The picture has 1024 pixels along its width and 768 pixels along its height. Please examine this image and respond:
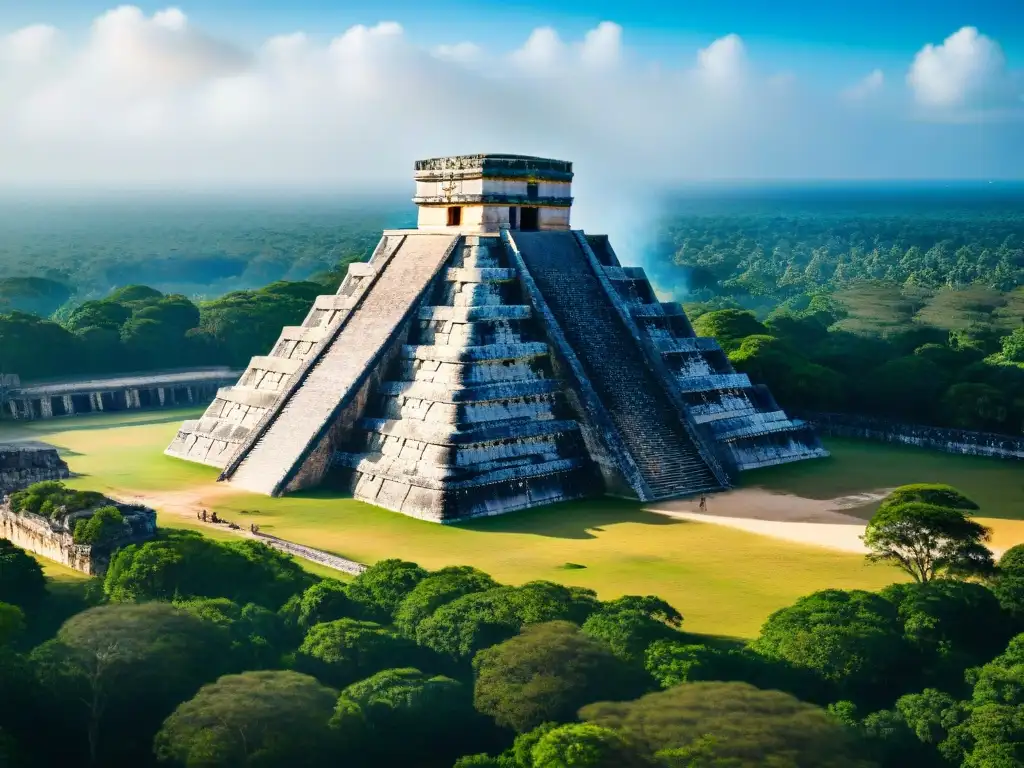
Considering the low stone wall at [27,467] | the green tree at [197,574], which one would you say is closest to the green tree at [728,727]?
the green tree at [197,574]

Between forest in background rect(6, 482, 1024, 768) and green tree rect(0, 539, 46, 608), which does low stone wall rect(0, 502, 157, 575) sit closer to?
forest in background rect(6, 482, 1024, 768)

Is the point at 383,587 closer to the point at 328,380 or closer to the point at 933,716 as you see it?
the point at 933,716

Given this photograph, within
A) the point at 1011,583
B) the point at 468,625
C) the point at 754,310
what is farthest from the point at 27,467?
the point at 754,310

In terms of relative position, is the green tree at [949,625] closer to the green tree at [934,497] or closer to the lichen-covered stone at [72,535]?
the green tree at [934,497]

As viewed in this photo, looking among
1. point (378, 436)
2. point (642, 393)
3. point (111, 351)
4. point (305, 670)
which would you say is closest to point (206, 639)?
point (305, 670)

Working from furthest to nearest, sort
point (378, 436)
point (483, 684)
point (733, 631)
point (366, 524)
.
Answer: point (378, 436)
point (366, 524)
point (733, 631)
point (483, 684)

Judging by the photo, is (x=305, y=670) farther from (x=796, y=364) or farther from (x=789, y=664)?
(x=796, y=364)
